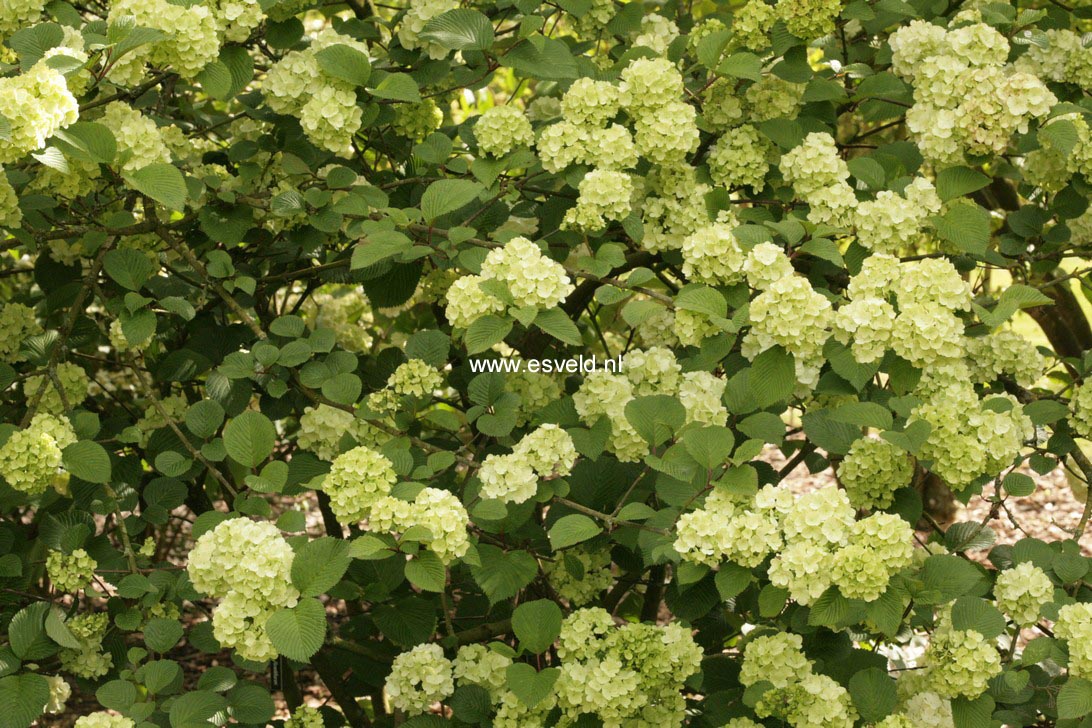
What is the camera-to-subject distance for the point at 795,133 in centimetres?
277

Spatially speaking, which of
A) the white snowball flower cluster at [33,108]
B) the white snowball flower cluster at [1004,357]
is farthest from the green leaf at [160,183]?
the white snowball flower cluster at [1004,357]

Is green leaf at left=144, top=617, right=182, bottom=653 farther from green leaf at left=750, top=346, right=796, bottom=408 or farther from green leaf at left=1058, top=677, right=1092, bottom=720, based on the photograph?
green leaf at left=1058, top=677, right=1092, bottom=720

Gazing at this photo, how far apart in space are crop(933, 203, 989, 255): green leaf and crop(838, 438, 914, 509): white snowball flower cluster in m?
0.49

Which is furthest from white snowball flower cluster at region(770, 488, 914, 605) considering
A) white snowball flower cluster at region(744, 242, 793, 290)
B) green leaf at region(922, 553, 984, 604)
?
white snowball flower cluster at region(744, 242, 793, 290)

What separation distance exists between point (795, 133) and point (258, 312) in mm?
1782

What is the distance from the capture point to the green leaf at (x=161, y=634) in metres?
2.37

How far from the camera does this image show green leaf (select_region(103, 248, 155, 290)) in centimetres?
271

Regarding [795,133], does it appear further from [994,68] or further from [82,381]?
[82,381]

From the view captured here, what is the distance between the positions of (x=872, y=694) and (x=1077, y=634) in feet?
1.31

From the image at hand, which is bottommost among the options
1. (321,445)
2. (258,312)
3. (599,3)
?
(258,312)

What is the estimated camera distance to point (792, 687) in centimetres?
217

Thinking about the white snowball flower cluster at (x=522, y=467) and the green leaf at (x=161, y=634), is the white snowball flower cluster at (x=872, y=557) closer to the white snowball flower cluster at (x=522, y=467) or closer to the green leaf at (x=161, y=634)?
the white snowball flower cluster at (x=522, y=467)

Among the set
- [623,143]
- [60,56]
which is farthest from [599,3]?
[60,56]

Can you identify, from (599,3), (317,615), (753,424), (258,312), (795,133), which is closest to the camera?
(317,615)
